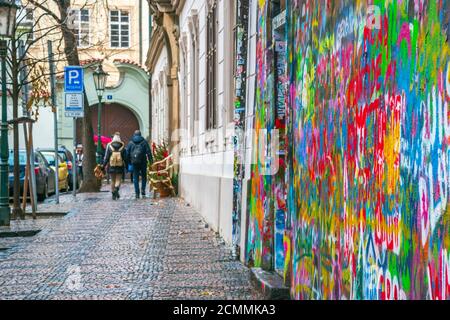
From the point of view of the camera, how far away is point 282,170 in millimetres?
8883

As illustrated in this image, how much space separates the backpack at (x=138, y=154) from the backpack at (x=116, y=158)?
1.00 ft

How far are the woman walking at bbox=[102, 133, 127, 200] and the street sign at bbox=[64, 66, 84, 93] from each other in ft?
9.57

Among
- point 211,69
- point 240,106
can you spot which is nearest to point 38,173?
point 211,69

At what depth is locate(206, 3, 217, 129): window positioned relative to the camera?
16109 millimetres

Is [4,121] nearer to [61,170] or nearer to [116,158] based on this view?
[116,158]

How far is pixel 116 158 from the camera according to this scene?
25297 millimetres

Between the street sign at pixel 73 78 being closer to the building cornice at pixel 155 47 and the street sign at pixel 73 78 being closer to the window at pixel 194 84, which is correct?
the window at pixel 194 84

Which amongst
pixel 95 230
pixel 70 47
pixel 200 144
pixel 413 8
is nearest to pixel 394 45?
pixel 413 8

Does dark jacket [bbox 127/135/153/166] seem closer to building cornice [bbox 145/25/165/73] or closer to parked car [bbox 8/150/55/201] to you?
parked car [bbox 8/150/55/201]

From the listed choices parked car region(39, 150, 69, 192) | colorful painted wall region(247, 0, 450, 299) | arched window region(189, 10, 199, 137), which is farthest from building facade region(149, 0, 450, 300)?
parked car region(39, 150, 69, 192)

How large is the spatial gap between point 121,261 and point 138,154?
47.6ft

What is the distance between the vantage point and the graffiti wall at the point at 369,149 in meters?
4.15


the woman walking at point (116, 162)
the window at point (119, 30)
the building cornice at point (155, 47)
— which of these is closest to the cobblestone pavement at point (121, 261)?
the woman walking at point (116, 162)
